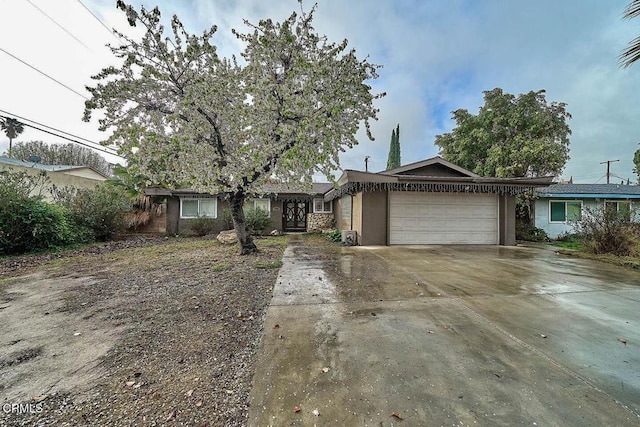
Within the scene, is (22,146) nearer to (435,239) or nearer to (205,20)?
(205,20)

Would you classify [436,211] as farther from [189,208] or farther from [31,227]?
[31,227]

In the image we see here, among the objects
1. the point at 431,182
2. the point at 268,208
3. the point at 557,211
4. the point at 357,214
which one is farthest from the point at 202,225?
the point at 557,211

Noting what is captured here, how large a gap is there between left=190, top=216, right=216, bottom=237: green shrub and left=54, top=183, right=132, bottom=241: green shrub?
10.4 feet

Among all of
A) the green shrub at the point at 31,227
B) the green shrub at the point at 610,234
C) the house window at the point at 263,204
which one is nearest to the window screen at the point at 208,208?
the house window at the point at 263,204

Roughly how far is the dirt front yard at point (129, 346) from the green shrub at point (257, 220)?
26.8 ft

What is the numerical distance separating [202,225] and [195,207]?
128 centimetres

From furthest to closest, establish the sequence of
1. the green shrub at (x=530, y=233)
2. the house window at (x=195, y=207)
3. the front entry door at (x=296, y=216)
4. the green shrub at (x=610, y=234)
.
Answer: the front entry door at (x=296, y=216)
the house window at (x=195, y=207)
the green shrub at (x=530, y=233)
the green shrub at (x=610, y=234)

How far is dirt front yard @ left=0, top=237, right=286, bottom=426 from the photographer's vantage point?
5.86 feet

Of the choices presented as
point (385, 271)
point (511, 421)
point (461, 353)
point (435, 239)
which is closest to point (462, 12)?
point (435, 239)

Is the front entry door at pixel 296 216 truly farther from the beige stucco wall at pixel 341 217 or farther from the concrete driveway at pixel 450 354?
the concrete driveway at pixel 450 354

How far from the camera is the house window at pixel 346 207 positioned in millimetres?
12174

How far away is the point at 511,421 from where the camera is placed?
1.68 metres

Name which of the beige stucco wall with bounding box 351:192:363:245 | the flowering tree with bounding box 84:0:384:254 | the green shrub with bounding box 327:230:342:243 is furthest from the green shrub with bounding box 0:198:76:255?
the beige stucco wall with bounding box 351:192:363:245

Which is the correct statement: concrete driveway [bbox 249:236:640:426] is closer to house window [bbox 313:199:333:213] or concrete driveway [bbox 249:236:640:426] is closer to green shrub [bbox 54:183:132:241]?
green shrub [bbox 54:183:132:241]
